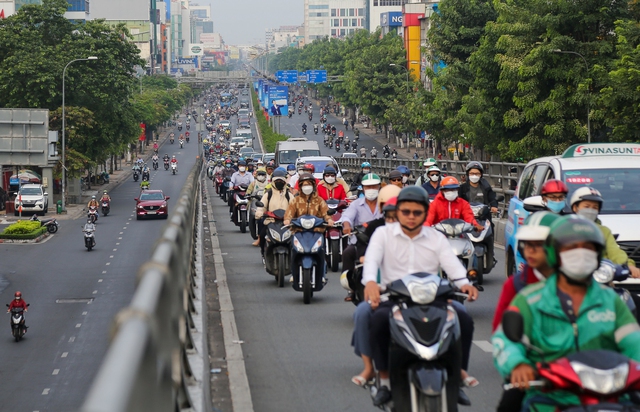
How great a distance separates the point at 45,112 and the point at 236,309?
37.5 meters

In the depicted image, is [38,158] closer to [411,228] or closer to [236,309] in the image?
[236,309]

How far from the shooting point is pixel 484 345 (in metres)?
11.6

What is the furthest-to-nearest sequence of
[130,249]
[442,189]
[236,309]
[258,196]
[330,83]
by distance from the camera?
[330,83]
[130,249]
[258,196]
[236,309]
[442,189]

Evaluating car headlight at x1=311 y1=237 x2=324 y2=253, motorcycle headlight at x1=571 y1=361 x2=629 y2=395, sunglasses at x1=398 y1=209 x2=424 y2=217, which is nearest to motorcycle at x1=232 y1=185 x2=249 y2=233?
car headlight at x1=311 y1=237 x2=324 y2=253

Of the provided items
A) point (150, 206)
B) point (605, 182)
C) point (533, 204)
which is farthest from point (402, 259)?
point (150, 206)

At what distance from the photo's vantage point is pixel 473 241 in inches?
626

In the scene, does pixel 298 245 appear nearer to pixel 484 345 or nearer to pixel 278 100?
pixel 484 345

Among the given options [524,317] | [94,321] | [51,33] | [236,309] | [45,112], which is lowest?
[94,321]

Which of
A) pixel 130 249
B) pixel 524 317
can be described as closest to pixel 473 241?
pixel 524 317

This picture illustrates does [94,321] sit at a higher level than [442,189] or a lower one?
lower

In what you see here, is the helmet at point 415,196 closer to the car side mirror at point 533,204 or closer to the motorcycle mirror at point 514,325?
the motorcycle mirror at point 514,325

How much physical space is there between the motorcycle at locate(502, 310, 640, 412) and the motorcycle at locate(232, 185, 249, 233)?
23896 mm

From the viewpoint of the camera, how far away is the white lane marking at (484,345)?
1141cm

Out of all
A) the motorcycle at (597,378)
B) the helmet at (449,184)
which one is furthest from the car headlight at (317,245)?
the motorcycle at (597,378)
